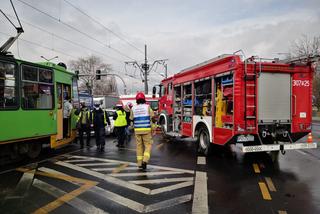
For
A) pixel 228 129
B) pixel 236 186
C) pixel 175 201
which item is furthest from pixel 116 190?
pixel 228 129

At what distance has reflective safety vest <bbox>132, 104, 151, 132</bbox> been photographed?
7758mm

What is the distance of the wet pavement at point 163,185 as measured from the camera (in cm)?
491

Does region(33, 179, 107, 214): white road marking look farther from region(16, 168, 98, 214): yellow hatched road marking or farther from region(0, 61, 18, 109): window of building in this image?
region(0, 61, 18, 109): window of building

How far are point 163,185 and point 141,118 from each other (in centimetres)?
214

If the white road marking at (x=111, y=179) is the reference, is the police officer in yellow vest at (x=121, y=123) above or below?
above

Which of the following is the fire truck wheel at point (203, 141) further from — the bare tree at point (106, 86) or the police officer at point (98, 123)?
the bare tree at point (106, 86)

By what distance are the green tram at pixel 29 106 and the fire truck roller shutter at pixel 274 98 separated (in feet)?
20.1

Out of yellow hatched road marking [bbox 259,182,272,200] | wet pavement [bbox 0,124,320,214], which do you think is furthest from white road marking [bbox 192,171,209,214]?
yellow hatched road marking [bbox 259,182,272,200]

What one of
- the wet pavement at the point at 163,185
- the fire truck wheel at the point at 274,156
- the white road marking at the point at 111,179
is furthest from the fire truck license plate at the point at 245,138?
the white road marking at the point at 111,179

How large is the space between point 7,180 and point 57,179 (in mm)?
1053

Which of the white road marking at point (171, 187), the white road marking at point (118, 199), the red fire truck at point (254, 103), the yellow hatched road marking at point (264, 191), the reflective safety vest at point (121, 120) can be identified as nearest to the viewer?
the white road marking at point (118, 199)

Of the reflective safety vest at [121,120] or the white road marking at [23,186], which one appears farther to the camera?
the reflective safety vest at [121,120]

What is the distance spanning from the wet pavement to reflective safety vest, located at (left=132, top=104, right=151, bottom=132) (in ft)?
3.49

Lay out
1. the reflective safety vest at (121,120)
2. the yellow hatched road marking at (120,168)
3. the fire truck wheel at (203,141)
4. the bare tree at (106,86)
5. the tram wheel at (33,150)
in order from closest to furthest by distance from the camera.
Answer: the yellow hatched road marking at (120,168)
the tram wheel at (33,150)
the fire truck wheel at (203,141)
the reflective safety vest at (121,120)
the bare tree at (106,86)
